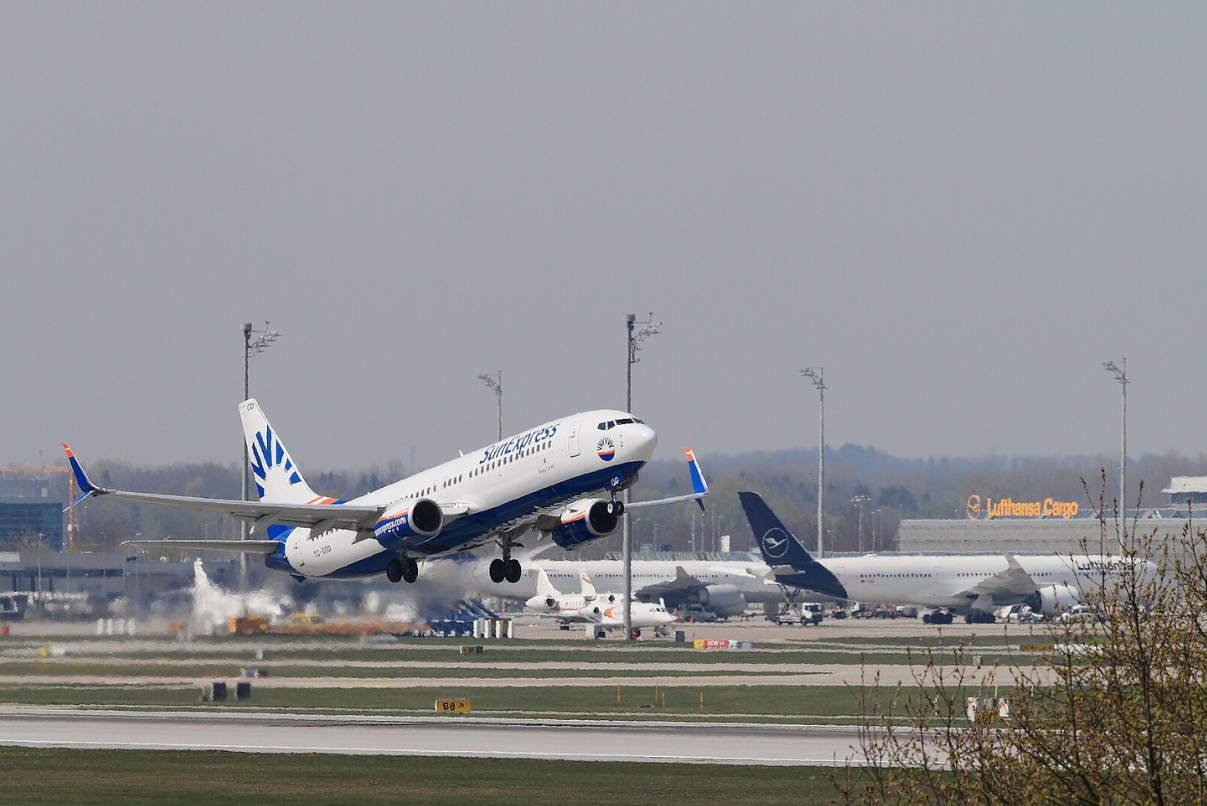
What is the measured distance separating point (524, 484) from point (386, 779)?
14.5 meters

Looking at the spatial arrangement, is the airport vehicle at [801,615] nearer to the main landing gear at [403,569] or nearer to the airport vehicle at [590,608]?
the airport vehicle at [590,608]

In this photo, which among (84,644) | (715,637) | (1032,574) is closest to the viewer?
(84,644)

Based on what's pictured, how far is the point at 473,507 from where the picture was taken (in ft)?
184

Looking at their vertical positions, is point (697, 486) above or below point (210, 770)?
above

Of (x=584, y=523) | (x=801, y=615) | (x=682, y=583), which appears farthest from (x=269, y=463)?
(x=801, y=615)

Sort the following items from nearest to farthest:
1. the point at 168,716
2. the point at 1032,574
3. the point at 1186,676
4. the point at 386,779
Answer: the point at 1186,676
the point at 386,779
the point at 168,716
the point at 1032,574

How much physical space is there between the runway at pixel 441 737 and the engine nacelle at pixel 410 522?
21.0 feet

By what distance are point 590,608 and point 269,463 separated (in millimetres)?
64084

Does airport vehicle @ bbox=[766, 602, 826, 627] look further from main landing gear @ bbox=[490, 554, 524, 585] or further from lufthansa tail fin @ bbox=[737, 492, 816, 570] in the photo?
Result: main landing gear @ bbox=[490, 554, 524, 585]

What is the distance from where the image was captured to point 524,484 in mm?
54156

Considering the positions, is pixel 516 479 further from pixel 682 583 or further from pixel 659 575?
pixel 659 575

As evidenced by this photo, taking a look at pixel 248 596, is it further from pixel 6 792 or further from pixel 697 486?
pixel 6 792

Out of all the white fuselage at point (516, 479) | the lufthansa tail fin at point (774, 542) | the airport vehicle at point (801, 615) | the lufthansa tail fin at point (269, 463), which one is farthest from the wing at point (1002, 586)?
the white fuselage at point (516, 479)

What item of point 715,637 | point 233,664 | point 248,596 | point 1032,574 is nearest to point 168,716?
point 233,664
